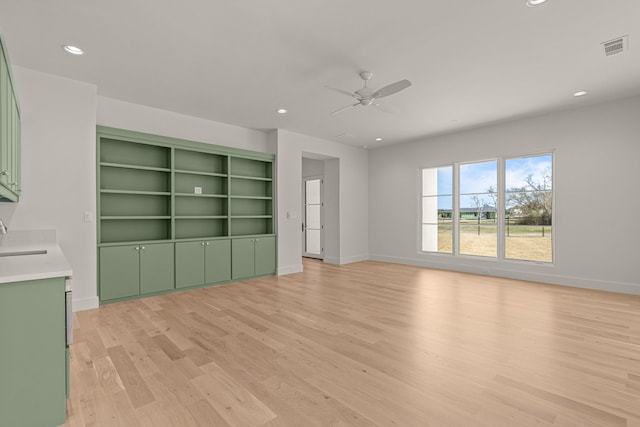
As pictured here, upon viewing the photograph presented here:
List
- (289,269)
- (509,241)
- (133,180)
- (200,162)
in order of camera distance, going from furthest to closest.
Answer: (289,269)
(509,241)
(200,162)
(133,180)

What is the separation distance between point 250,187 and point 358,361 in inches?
175

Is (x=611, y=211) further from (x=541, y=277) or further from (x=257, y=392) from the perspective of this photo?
(x=257, y=392)

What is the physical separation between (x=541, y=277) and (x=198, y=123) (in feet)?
22.3

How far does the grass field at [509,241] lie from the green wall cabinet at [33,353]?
669 cm

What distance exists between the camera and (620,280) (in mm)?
4766

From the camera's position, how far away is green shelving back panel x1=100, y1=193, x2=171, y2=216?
4.50m

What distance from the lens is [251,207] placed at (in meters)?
6.24

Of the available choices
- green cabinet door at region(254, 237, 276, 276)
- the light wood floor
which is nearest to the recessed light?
the light wood floor

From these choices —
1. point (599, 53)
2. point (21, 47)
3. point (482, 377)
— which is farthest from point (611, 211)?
point (21, 47)

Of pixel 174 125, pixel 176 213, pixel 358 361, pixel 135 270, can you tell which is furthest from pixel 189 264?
pixel 358 361

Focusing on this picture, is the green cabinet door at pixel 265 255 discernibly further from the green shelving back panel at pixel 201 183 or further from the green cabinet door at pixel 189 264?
the green shelving back panel at pixel 201 183

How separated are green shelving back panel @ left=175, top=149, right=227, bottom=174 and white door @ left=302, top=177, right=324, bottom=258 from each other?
323 cm

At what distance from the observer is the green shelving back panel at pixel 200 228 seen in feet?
17.3

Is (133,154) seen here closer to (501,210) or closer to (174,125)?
(174,125)
